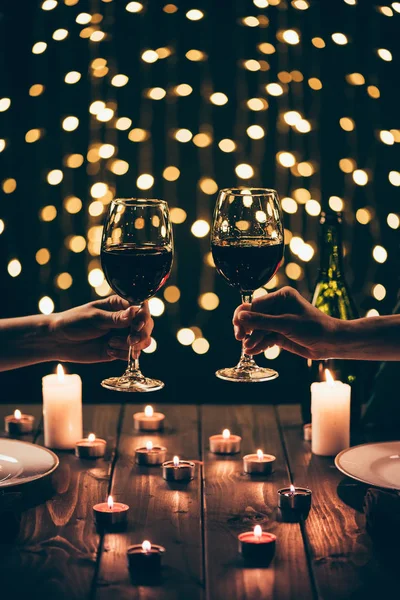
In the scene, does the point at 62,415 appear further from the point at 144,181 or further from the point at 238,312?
the point at 144,181

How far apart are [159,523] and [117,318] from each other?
35 cm

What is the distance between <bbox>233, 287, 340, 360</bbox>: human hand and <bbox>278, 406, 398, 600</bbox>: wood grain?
0.18 m

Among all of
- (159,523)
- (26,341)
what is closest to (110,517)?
(159,523)

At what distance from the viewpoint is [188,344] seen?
2473mm

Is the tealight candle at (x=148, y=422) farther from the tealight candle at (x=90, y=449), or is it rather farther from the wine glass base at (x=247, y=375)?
the wine glass base at (x=247, y=375)

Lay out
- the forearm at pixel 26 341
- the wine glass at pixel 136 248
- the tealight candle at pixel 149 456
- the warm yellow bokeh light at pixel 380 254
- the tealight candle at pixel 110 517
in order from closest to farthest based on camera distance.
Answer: the tealight candle at pixel 110 517 < the wine glass at pixel 136 248 < the tealight candle at pixel 149 456 < the forearm at pixel 26 341 < the warm yellow bokeh light at pixel 380 254

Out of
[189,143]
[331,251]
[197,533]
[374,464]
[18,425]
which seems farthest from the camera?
[189,143]

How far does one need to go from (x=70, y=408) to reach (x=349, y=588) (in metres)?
0.67

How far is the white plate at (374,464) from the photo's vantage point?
1173mm

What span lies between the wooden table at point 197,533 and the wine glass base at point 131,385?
0.45 ft

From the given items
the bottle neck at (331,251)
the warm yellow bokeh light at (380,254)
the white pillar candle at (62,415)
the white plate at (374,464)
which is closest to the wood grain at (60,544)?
the white pillar candle at (62,415)

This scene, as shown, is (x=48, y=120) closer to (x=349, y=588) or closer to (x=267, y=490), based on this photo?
(x=267, y=490)

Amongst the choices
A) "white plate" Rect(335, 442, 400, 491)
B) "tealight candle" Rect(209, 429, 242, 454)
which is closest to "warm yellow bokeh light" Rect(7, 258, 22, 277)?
"tealight candle" Rect(209, 429, 242, 454)

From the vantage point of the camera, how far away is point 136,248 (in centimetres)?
127
